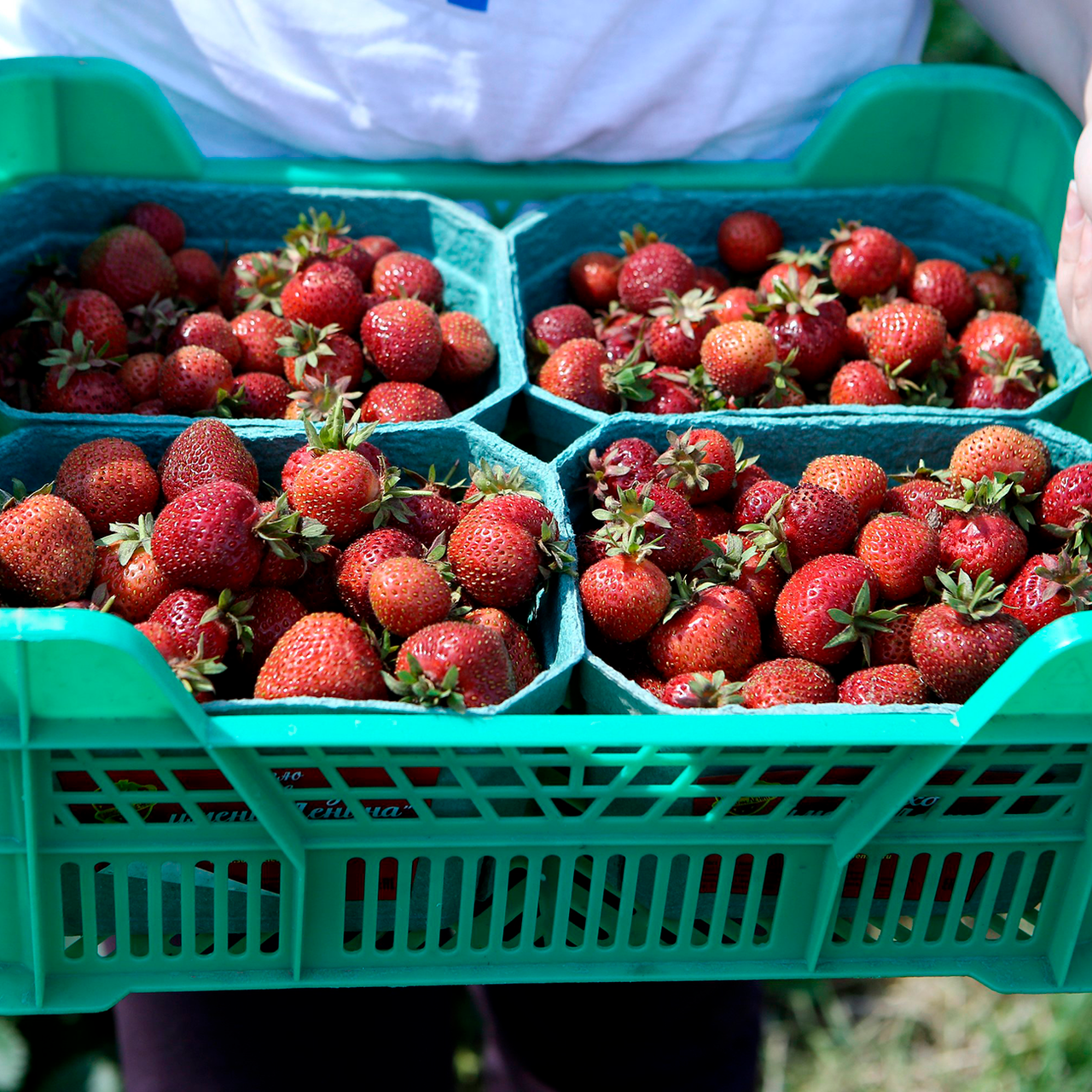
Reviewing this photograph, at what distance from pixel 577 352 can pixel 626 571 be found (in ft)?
1.58

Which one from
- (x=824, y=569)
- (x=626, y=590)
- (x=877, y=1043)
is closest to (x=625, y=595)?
(x=626, y=590)

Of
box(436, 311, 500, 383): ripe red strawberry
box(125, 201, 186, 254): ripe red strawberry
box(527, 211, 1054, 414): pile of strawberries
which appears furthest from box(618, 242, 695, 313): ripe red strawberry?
box(125, 201, 186, 254): ripe red strawberry

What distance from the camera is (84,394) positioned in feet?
4.98

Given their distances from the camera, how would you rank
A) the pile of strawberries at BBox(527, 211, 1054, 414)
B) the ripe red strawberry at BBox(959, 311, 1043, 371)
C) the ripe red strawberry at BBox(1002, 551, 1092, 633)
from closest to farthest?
1. the ripe red strawberry at BBox(1002, 551, 1092, 633)
2. the pile of strawberries at BBox(527, 211, 1054, 414)
3. the ripe red strawberry at BBox(959, 311, 1043, 371)

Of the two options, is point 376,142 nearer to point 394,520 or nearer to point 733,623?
point 394,520

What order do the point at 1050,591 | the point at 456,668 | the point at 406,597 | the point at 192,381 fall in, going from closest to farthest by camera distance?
the point at 456,668, the point at 406,597, the point at 1050,591, the point at 192,381

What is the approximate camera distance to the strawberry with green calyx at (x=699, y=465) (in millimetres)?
1400

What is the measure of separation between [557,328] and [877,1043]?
143 centimetres

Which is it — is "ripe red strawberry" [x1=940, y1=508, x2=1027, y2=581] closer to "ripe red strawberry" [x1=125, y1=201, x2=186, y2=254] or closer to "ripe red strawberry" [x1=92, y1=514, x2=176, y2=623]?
"ripe red strawberry" [x1=92, y1=514, x2=176, y2=623]

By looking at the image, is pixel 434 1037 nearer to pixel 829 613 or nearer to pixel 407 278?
pixel 829 613

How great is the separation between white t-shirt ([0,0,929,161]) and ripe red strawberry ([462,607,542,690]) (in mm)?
987

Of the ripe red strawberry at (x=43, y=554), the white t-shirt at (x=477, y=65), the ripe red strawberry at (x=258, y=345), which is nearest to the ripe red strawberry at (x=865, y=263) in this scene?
the white t-shirt at (x=477, y=65)

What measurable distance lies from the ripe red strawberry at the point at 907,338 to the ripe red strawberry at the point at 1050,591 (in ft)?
1.52

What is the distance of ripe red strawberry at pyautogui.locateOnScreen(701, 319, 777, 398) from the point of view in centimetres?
159
